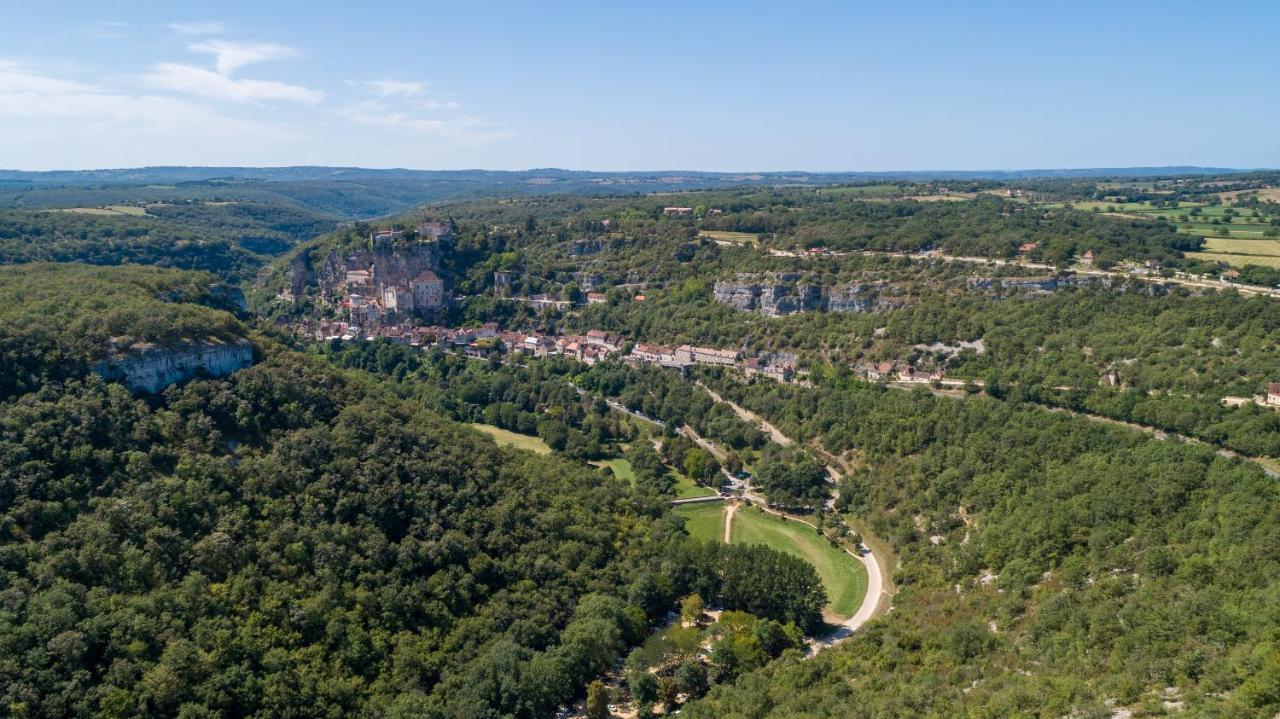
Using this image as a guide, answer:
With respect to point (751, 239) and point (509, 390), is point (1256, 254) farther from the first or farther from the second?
point (509, 390)

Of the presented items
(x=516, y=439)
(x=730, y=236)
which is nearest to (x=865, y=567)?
(x=516, y=439)

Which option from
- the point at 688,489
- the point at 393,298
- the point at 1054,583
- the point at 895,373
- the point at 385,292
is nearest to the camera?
the point at 1054,583

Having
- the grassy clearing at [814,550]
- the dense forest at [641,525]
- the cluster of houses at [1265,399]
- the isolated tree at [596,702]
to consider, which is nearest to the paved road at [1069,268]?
the dense forest at [641,525]

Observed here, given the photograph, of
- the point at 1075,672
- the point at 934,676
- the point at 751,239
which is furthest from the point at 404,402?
the point at 751,239

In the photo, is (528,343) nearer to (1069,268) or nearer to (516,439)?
(516,439)

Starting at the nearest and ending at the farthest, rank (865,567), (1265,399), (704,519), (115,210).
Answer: (1265,399) → (865,567) → (704,519) → (115,210)

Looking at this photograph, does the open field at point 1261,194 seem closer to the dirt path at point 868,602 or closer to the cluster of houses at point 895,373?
the cluster of houses at point 895,373

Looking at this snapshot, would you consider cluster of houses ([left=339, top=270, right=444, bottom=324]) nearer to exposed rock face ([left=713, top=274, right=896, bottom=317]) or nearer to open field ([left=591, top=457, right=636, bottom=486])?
exposed rock face ([left=713, top=274, right=896, bottom=317])
